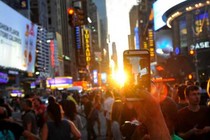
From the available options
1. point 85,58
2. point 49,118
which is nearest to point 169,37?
point 85,58

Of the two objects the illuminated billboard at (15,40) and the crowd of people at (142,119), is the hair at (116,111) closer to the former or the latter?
the crowd of people at (142,119)

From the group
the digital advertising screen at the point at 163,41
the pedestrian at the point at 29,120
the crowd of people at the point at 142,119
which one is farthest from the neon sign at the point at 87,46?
the pedestrian at the point at 29,120

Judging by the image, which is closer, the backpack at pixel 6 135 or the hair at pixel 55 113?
the backpack at pixel 6 135

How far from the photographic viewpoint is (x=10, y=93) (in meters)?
64.9

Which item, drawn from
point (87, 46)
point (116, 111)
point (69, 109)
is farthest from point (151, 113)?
point (87, 46)

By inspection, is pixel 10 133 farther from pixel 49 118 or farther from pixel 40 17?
pixel 40 17

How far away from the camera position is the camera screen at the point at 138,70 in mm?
3244

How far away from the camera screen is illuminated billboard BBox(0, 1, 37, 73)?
2469 cm

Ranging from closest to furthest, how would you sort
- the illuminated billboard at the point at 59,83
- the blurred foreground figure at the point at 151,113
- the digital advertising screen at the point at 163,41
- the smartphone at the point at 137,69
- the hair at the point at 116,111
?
the blurred foreground figure at the point at 151,113, the smartphone at the point at 137,69, the hair at the point at 116,111, the illuminated billboard at the point at 59,83, the digital advertising screen at the point at 163,41

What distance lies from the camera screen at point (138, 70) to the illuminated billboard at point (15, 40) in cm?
2469

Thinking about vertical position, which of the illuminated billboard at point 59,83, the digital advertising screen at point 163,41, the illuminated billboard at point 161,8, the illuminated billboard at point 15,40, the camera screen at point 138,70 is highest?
the illuminated billboard at point 161,8

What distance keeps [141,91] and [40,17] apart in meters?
105

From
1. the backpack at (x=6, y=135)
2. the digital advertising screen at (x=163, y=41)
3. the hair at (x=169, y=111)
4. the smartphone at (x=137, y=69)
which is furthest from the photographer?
the digital advertising screen at (x=163, y=41)

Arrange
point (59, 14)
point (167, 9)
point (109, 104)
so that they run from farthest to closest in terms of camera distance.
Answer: point (59, 14) < point (167, 9) < point (109, 104)
